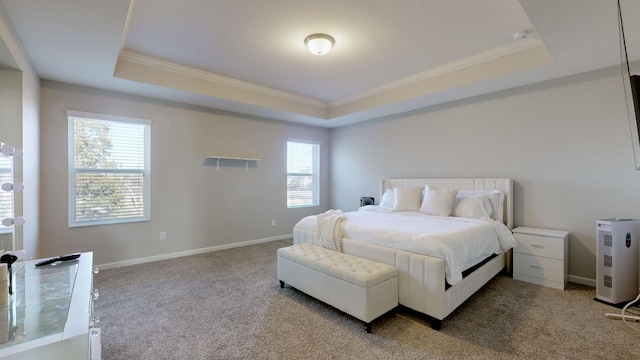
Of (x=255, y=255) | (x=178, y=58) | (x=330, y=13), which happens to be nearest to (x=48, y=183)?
(x=178, y=58)

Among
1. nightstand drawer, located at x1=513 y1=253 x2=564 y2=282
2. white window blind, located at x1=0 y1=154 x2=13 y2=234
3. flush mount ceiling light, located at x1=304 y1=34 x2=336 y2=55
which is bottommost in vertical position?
nightstand drawer, located at x1=513 y1=253 x2=564 y2=282

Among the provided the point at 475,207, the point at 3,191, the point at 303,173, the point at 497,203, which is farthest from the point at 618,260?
the point at 3,191

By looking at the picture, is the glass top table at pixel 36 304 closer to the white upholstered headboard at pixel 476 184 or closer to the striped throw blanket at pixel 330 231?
the striped throw blanket at pixel 330 231

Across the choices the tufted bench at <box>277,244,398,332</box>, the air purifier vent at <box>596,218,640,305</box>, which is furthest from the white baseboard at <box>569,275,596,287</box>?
the tufted bench at <box>277,244,398,332</box>

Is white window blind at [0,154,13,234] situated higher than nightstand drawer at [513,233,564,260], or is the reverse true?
white window blind at [0,154,13,234]

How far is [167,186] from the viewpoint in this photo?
166 inches

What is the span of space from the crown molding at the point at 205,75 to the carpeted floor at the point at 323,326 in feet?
8.60

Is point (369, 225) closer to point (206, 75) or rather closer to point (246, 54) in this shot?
point (246, 54)

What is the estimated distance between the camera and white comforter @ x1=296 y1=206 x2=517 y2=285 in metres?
2.31

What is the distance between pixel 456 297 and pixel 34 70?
4.85 meters

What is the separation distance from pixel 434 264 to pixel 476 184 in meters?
2.26

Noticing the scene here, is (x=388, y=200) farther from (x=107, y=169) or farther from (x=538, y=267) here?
(x=107, y=169)

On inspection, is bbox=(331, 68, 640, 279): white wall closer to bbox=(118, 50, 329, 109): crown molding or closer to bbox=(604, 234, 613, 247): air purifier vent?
bbox=(604, 234, 613, 247): air purifier vent

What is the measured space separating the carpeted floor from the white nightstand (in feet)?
0.40
